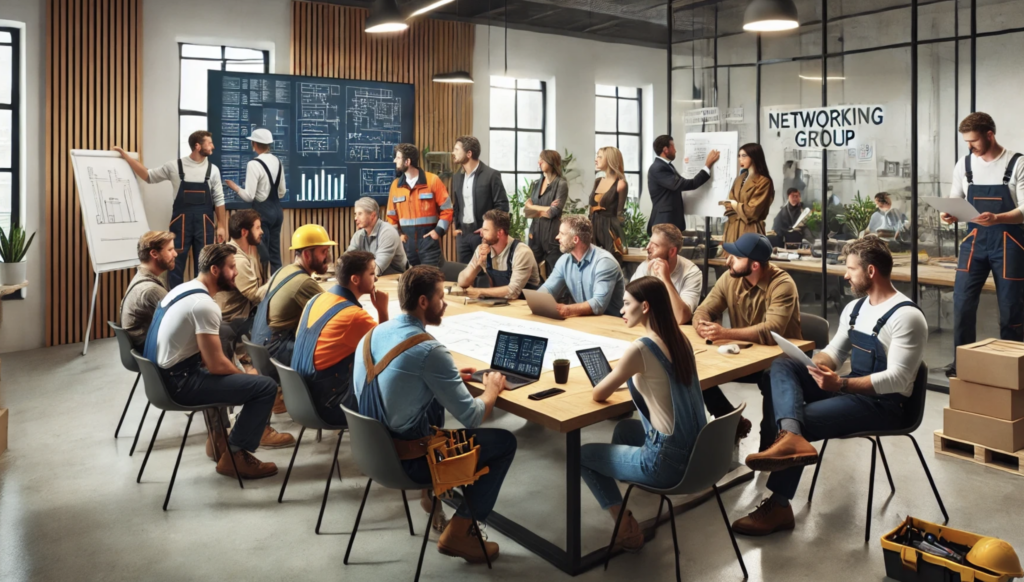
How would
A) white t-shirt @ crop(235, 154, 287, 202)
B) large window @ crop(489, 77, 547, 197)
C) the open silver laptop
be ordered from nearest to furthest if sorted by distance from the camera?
the open silver laptop < white t-shirt @ crop(235, 154, 287, 202) < large window @ crop(489, 77, 547, 197)

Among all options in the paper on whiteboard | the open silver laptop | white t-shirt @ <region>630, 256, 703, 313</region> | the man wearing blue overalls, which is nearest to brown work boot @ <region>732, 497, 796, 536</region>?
the man wearing blue overalls

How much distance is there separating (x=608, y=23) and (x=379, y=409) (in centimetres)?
694

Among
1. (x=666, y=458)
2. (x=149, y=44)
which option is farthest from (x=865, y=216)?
(x=149, y=44)

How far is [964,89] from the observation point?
20.4 feet

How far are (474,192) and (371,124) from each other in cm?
262

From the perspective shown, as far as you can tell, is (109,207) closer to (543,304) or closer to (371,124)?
(371,124)

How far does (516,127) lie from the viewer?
10.5 metres

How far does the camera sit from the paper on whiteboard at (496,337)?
407 cm

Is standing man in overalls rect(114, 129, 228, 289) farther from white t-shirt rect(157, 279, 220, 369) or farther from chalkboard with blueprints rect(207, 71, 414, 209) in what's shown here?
white t-shirt rect(157, 279, 220, 369)

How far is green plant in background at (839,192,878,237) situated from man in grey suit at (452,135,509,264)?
10.5 ft

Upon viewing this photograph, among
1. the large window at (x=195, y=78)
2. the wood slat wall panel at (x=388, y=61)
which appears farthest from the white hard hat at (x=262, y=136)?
the wood slat wall panel at (x=388, y=61)

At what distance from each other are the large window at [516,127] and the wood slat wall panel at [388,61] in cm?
45

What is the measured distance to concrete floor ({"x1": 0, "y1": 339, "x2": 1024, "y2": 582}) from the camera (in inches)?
137

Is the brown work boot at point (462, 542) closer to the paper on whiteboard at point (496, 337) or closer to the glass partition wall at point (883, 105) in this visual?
the paper on whiteboard at point (496, 337)
